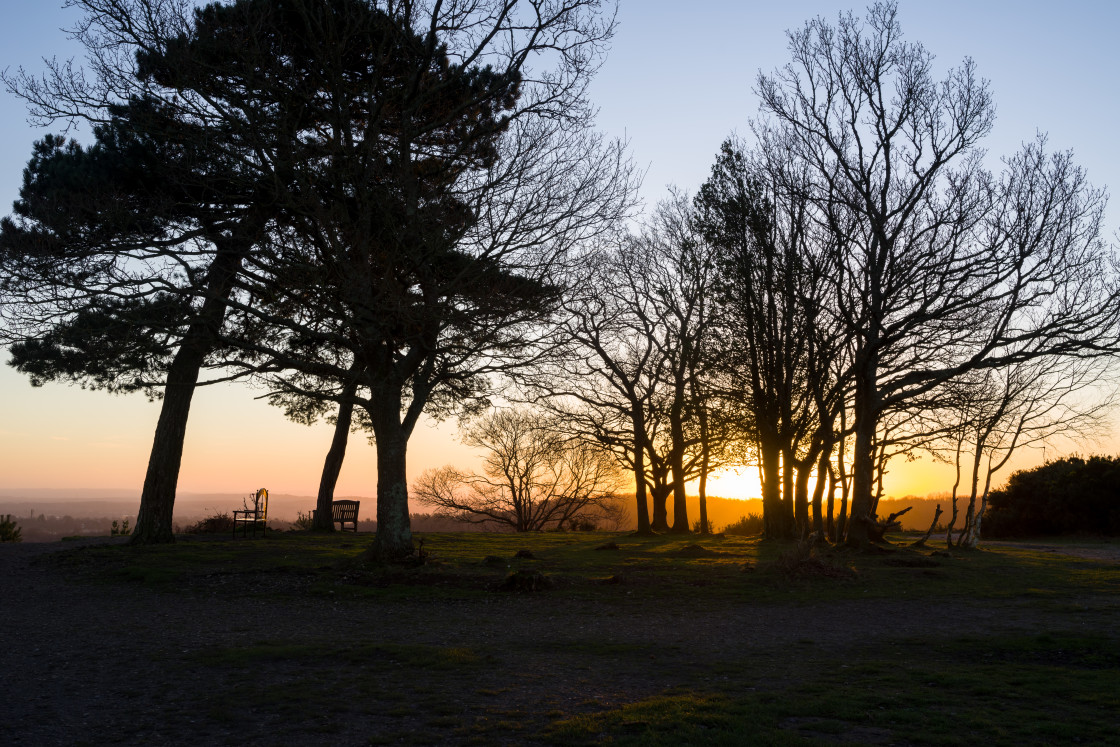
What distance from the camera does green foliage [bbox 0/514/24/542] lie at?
74.7 ft

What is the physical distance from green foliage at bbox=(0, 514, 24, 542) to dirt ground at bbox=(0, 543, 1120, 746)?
1170 cm

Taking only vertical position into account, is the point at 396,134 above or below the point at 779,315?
above

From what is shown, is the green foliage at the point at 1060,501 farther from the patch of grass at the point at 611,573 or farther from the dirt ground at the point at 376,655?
the dirt ground at the point at 376,655

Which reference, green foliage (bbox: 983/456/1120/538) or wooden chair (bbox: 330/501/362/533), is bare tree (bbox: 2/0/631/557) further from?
green foliage (bbox: 983/456/1120/538)

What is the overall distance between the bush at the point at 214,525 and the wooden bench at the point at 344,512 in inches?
111

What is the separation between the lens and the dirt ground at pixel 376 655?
5824 mm

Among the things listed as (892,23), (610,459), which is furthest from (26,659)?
(610,459)

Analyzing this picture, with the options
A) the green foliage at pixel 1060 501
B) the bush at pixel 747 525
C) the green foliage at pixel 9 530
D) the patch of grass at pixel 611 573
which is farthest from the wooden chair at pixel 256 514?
the green foliage at pixel 1060 501

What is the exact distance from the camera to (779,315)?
68.4 feet

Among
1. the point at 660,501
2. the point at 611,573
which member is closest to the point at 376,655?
the point at 611,573

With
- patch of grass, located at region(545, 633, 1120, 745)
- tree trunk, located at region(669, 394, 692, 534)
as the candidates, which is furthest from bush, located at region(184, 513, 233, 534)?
patch of grass, located at region(545, 633, 1120, 745)

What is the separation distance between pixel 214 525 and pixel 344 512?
4.02 meters

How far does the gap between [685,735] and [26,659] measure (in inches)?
262

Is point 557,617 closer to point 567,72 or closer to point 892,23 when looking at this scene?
point 567,72
